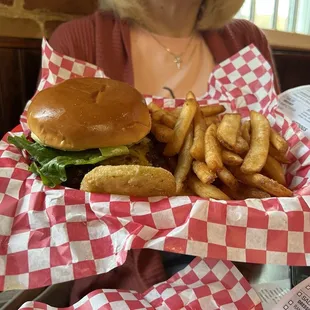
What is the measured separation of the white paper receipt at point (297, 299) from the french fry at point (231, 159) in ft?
0.95

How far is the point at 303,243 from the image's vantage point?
885mm

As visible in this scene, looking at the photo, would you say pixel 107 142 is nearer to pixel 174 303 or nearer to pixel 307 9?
pixel 174 303

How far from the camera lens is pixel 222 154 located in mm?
1028

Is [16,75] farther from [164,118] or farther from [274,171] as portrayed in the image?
[274,171]

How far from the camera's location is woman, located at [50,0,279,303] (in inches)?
69.0

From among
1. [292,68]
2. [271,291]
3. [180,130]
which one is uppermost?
[180,130]

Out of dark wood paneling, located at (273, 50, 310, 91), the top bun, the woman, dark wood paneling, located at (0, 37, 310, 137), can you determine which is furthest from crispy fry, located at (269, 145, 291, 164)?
dark wood paneling, located at (273, 50, 310, 91)

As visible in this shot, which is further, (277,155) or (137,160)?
(277,155)

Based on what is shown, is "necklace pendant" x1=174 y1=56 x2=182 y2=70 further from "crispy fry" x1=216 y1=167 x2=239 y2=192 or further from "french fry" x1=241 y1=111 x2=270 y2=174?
"crispy fry" x1=216 y1=167 x2=239 y2=192

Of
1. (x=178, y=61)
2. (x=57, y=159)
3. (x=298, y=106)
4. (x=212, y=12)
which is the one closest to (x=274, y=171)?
(x=298, y=106)

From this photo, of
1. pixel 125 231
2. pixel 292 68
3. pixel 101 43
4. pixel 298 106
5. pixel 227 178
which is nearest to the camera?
pixel 125 231

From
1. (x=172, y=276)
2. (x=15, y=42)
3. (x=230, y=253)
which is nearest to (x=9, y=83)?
(x=15, y=42)

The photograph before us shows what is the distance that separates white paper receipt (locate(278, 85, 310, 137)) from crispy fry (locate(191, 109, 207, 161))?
342 millimetres

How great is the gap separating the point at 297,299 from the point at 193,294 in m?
0.21
